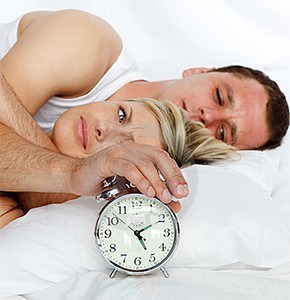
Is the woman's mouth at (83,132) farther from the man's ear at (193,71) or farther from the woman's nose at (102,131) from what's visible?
the man's ear at (193,71)

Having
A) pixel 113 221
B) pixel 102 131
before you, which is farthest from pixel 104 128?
pixel 113 221

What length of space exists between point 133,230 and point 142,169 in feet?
0.48

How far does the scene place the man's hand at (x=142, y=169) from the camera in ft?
4.68

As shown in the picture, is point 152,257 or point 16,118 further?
point 16,118

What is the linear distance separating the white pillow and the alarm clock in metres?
0.09

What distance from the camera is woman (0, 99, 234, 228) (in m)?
2.04

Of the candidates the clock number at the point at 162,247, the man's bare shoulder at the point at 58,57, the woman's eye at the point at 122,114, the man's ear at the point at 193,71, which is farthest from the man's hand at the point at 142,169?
the man's ear at the point at 193,71

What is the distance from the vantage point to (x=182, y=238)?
5.33ft

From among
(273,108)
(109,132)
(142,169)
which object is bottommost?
(273,108)

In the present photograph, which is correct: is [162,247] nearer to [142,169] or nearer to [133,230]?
[133,230]

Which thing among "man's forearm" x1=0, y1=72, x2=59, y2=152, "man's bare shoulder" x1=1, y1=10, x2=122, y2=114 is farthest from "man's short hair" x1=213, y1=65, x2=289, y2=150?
"man's forearm" x1=0, y1=72, x2=59, y2=152

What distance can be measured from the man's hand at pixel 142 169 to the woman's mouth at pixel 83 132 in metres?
0.53

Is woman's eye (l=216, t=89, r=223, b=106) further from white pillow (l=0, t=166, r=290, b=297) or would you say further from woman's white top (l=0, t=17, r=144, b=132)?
white pillow (l=0, t=166, r=290, b=297)

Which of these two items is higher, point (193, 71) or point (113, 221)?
point (113, 221)
